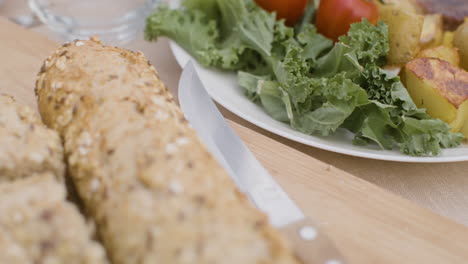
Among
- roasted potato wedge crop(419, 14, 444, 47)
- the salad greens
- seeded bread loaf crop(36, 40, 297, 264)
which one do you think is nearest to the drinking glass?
the salad greens

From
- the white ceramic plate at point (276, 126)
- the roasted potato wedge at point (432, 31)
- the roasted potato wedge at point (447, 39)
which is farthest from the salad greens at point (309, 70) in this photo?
the roasted potato wedge at point (447, 39)

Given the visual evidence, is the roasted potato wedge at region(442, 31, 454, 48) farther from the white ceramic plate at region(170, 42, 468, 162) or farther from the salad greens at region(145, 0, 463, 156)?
the white ceramic plate at region(170, 42, 468, 162)

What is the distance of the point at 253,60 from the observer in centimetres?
249

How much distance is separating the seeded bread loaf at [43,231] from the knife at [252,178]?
0.47 meters

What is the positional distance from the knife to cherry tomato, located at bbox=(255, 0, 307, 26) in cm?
92

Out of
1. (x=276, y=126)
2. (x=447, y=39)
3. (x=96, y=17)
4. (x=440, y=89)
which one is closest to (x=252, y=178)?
(x=276, y=126)

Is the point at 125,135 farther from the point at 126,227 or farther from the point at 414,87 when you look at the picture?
the point at 414,87

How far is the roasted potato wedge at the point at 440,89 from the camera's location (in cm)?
192

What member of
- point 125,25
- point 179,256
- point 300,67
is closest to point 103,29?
point 125,25

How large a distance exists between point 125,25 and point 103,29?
13 centimetres

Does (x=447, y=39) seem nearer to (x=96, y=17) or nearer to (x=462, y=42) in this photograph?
(x=462, y=42)

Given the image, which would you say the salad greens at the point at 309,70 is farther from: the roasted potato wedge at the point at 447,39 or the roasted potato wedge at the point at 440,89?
the roasted potato wedge at the point at 447,39

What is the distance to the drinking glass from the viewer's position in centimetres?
283

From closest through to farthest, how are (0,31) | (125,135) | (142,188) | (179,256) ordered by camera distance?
(179,256) → (142,188) → (125,135) → (0,31)
